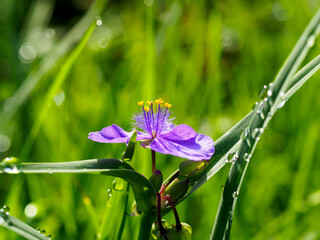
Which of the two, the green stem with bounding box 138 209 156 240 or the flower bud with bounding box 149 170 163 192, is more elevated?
the flower bud with bounding box 149 170 163 192

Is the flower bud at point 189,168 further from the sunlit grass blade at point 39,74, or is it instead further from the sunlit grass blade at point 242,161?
the sunlit grass blade at point 39,74

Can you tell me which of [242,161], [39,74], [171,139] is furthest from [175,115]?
[242,161]

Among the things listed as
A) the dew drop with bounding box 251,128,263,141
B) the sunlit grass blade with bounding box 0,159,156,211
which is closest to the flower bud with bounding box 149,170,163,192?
the sunlit grass blade with bounding box 0,159,156,211

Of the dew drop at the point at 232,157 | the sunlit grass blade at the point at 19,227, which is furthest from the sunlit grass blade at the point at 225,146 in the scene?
the sunlit grass blade at the point at 19,227

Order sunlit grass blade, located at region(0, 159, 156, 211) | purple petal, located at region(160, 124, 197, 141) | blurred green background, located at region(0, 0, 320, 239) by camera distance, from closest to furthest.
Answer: sunlit grass blade, located at region(0, 159, 156, 211) < purple petal, located at region(160, 124, 197, 141) < blurred green background, located at region(0, 0, 320, 239)

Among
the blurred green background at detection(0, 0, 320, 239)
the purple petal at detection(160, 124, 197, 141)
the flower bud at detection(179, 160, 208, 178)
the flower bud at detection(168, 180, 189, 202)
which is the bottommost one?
the flower bud at detection(168, 180, 189, 202)

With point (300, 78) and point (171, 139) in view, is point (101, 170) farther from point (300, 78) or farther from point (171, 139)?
point (300, 78)

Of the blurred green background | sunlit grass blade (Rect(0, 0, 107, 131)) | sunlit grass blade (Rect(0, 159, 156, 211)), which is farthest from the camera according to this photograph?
sunlit grass blade (Rect(0, 0, 107, 131))

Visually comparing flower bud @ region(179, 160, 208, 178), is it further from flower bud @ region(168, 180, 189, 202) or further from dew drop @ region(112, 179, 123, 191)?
dew drop @ region(112, 179, 123, 191)
